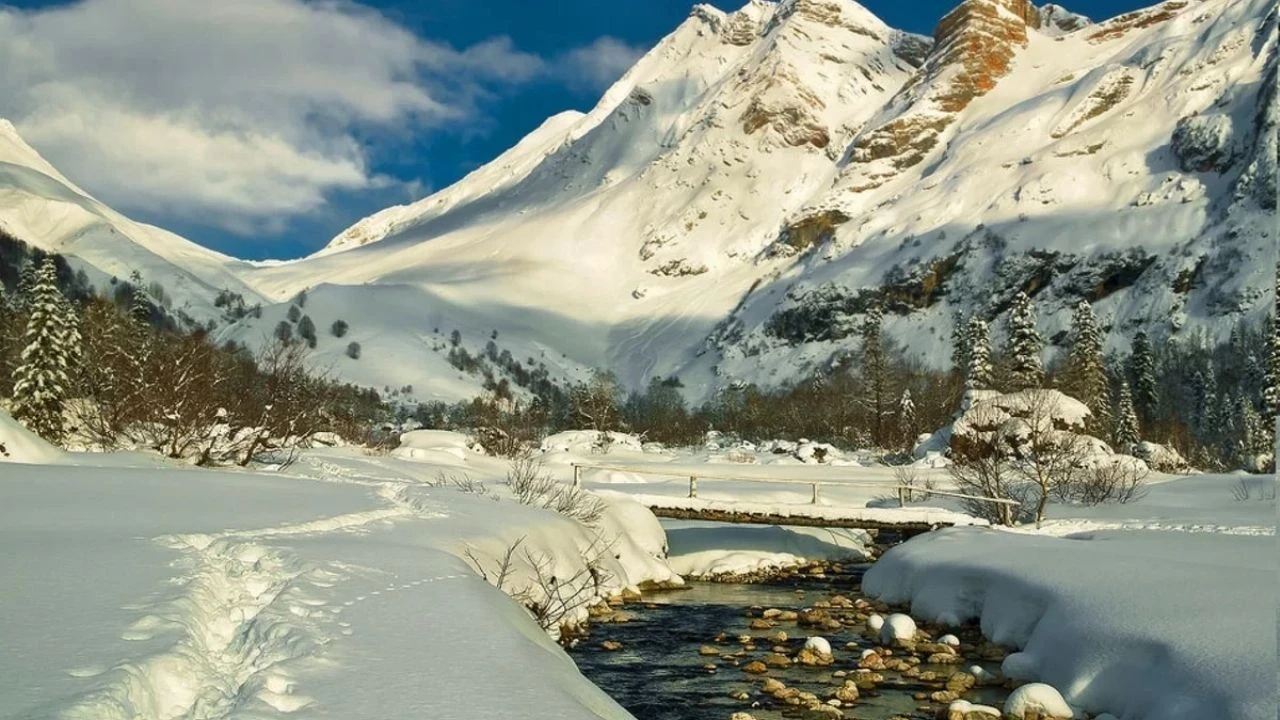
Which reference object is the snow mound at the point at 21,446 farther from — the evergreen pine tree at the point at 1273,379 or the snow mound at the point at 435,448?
the evergreen pine tree at the point at 1273,379

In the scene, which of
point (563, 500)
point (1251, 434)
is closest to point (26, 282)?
point (563, 500)

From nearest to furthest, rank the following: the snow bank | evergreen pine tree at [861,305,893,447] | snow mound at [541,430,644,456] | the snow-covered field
→ the snow-covered field
the snow bank
snow mound at [541,430,644,456]
evergreen pine tree at [861,305,893,447]

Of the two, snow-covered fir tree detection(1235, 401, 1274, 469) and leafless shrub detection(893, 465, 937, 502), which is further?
snow-covered fir tree detection(1235, 401, 1274, 469)

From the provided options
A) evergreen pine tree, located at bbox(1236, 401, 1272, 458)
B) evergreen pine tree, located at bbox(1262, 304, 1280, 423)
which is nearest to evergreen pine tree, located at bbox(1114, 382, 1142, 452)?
evergreen pine tree, located at bbox(1236, 401, 1272, 458)

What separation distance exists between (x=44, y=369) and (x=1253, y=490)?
4199 centimetres

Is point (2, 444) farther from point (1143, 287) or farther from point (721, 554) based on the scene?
point (1143, 287)

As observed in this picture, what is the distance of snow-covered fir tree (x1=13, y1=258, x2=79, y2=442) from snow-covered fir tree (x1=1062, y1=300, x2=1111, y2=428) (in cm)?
6084

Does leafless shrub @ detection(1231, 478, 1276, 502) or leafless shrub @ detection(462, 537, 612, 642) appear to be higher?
leafless shrub @ detection(1231, 478, 1276, 502)

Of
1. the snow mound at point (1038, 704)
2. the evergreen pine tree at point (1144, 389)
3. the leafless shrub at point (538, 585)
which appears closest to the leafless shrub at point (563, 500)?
the leafless shrub at point (538, 585)

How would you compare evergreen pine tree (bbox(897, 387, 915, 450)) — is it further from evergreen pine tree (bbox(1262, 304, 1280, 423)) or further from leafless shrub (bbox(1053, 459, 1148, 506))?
leafless shrub (bbox(1053, 459, 1148, 506))

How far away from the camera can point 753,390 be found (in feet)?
477

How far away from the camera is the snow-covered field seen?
228 inches

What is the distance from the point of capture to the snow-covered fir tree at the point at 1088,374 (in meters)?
68.1

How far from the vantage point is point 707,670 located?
1372 centimetres
